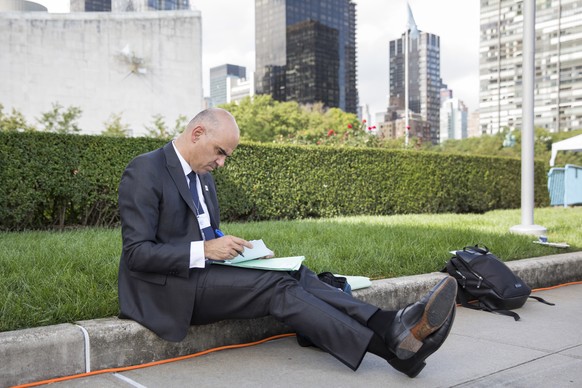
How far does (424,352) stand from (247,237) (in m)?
4.34

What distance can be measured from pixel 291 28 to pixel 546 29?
78244mm

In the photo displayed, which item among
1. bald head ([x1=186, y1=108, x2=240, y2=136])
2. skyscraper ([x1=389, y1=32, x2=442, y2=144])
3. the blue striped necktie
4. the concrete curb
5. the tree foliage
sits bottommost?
the concrete curb

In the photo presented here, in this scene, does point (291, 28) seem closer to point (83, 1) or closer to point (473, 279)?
point (83, 1)

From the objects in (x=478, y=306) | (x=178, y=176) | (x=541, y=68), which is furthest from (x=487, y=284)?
(x=541, y=68)

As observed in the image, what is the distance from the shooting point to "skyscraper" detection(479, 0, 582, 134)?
302 feet

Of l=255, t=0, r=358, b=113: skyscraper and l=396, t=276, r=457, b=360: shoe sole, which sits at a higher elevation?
l=255, t=0, r=358, b=113: skyscraper

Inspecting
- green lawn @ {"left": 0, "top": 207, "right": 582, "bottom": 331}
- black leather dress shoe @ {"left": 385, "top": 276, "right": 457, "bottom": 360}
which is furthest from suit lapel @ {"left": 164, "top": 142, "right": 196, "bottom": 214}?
black leather dress shoe @ {"left": 385, "top": 276, "right": 457, "bottom": 360}

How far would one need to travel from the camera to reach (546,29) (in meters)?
96.5

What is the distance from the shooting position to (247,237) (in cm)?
712

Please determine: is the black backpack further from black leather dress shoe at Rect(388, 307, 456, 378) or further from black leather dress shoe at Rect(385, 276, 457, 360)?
black leather dress shoe at Rect(385, 276, 457, 360)

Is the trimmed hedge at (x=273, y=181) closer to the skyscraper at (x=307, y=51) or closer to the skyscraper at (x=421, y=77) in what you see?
the skyscraper at (x=421, y=77)

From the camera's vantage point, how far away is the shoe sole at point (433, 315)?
112 inches

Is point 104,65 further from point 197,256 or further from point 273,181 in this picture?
point 197,256

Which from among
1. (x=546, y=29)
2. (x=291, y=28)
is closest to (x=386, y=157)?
(x=546, y=29)
